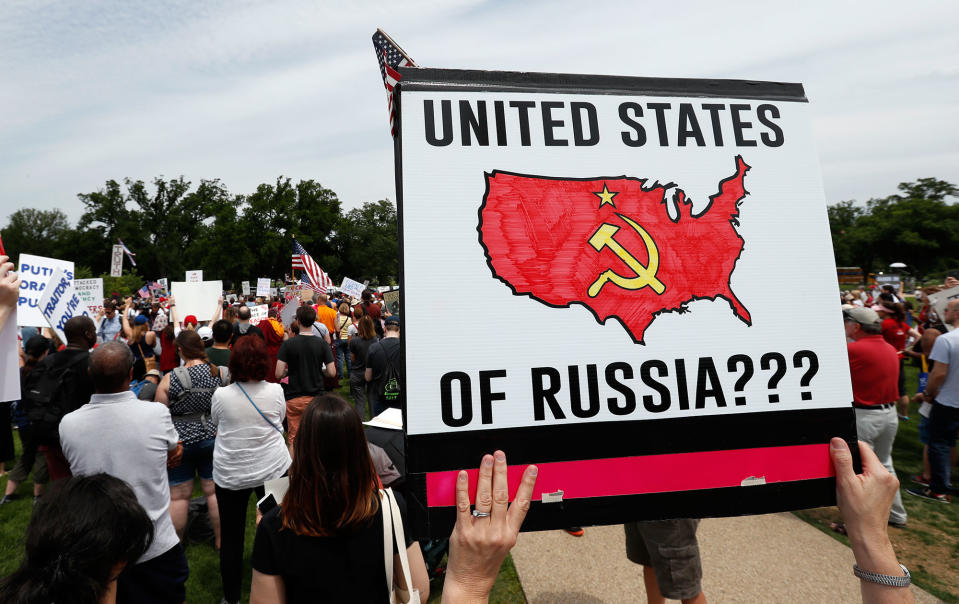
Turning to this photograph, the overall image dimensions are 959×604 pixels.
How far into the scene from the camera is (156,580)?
266cm

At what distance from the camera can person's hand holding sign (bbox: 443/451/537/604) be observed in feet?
3.72

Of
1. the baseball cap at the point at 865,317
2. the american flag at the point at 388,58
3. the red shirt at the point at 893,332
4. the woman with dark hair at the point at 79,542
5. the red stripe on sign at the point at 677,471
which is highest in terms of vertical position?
the american flag at the point at 388,58

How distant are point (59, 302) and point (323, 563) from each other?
582 centimetres

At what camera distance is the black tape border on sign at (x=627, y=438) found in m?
1.22

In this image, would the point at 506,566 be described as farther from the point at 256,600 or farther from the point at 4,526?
the point at 4,526

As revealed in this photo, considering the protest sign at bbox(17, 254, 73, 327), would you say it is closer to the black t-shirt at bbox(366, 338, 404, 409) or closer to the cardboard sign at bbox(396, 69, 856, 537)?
the black t-shirt at bbox(366, 338, 404, 409)

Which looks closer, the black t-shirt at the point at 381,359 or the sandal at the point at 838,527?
the sandal at the point at 838,527

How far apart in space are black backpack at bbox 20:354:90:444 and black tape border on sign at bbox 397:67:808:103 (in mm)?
4049

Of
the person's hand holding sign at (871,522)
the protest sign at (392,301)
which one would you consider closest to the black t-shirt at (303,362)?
the protest sign at (392,301)

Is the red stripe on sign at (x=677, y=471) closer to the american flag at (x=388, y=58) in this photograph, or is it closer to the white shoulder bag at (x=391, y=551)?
the white shoulder bag at (x=391, y=551)

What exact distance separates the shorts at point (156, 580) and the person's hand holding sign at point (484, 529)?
2.21 meters

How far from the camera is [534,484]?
1221 millimetres

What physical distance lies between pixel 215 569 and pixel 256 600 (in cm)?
300

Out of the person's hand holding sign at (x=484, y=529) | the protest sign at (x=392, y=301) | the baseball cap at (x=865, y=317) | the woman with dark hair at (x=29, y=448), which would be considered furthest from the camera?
the protest sign at (x=392, y=301)
